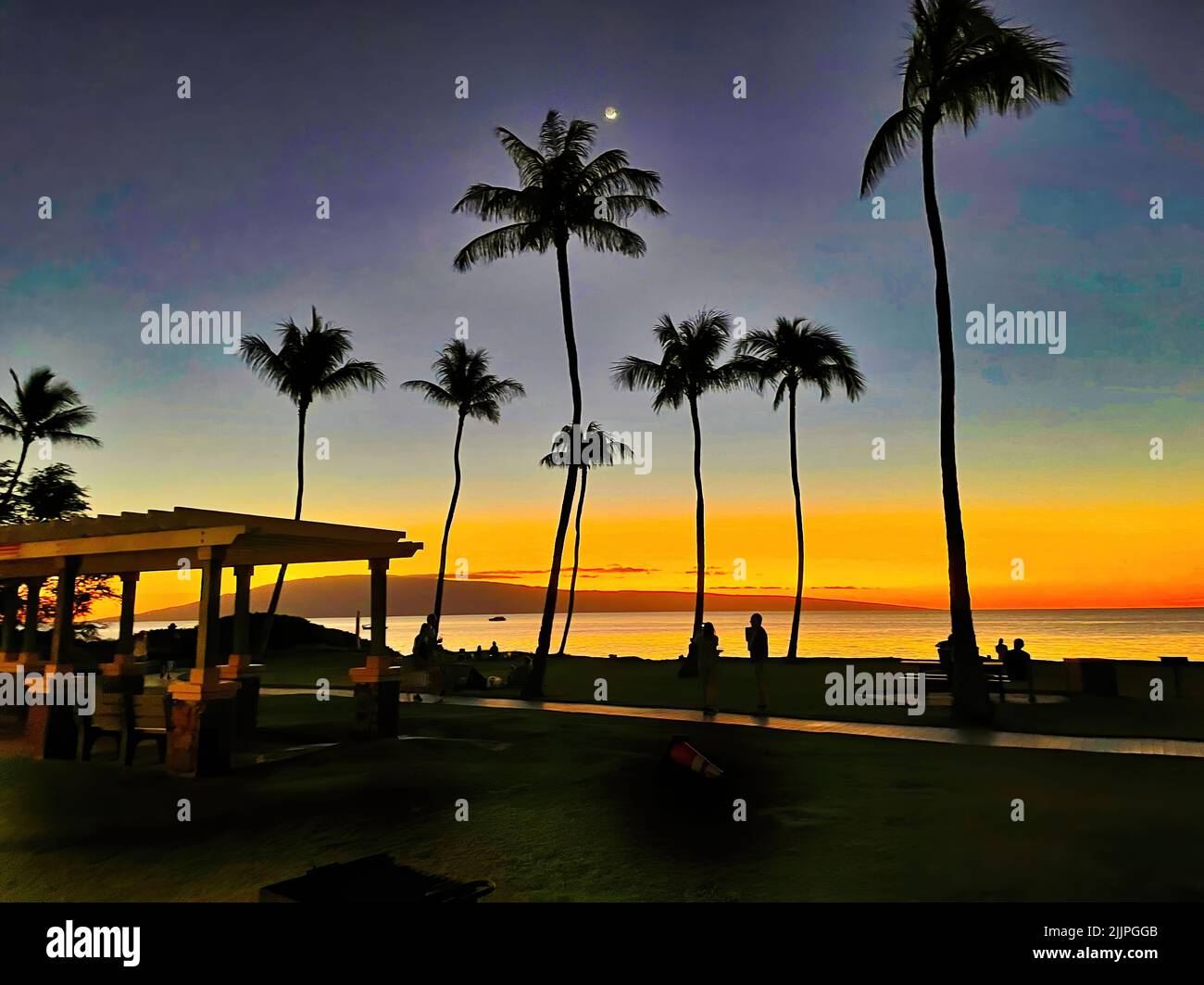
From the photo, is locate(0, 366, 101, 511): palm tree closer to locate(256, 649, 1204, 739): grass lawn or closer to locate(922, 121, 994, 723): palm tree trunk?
locate(256, 649, 1204, 739): grass lawn

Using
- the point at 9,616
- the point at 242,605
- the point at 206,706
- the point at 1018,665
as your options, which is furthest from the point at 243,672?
the point at 1018,665

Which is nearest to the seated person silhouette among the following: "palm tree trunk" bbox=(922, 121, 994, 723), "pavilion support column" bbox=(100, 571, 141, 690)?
"palm tree trunk" bbox=(922, 121, 994, 723)

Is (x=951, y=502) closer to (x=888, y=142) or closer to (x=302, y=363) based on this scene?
(x=888, y=142)

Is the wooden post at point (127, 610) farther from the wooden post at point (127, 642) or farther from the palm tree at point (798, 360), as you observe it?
the palm tree at point (798, 360)

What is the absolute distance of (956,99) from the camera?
56.2ft

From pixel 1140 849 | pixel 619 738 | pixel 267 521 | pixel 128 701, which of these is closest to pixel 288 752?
pixel 128 701

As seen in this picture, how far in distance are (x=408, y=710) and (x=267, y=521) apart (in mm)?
8331

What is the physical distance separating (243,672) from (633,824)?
9795 millimetres

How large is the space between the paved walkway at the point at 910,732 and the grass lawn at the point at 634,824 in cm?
77

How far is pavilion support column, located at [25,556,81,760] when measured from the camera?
12555 millimetres

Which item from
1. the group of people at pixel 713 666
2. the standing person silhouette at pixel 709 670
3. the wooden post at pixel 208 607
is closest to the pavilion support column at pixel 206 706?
the wooden post at pixel 208 607

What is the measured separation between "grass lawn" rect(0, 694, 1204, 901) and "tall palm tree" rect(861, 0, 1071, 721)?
14.0ft

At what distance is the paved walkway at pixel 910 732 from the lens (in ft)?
39.8

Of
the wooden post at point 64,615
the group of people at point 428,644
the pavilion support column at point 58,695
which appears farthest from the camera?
the group of people at point 428,644
